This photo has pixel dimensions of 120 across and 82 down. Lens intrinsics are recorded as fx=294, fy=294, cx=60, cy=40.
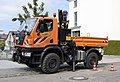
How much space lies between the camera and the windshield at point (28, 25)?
1549cm

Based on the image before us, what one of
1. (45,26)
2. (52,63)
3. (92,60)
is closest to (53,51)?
(52,63)

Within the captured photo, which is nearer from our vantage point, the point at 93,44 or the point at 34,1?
the point at 93,44

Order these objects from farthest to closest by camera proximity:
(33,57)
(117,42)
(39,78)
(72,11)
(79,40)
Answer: (72,11)
(117,42)
(79,40)
(33,57)
(39,78)

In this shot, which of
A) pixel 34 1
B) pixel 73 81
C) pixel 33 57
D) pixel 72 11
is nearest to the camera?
pixel 73 81

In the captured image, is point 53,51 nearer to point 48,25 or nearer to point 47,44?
point 47,44

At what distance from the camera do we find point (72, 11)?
4619 cm

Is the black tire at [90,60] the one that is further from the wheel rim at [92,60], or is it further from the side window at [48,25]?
the side window at [48,25]

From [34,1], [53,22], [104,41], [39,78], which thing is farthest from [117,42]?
[39,78]

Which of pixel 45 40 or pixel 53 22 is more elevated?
pixel 53 22

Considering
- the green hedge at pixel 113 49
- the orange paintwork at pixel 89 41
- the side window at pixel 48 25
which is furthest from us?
the green hedge at pixel 113 49

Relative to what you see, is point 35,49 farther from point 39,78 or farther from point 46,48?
point 39,78

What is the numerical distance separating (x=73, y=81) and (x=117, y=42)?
847 inches

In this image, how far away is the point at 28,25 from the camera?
15859 mm

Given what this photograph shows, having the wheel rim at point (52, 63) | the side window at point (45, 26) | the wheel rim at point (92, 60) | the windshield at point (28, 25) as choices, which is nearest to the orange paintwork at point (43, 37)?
the side window at point (45, 26)
